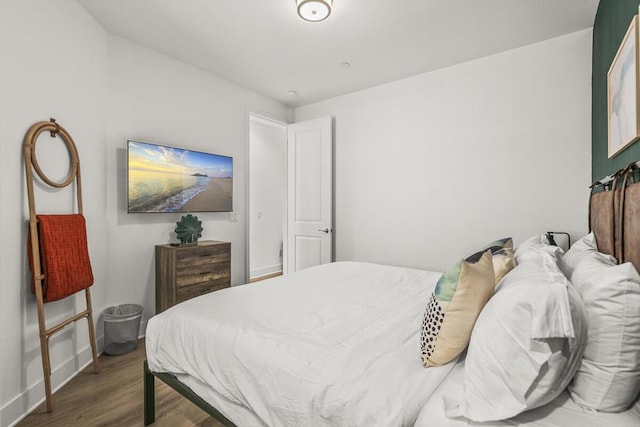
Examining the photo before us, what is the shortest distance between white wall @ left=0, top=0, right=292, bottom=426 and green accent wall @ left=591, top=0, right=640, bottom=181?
10.5ft

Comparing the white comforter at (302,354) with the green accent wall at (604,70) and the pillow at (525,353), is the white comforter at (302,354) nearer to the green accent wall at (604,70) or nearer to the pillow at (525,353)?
the pillow at (525,353)

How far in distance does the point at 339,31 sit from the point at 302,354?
2492 mm

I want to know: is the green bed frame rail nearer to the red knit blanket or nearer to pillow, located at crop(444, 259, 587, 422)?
the red knit blanket

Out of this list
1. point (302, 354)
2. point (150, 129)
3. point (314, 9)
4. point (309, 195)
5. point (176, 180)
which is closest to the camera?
point (302, 354)

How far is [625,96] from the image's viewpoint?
Result: 1512 mm

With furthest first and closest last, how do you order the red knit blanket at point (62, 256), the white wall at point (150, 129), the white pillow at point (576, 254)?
the white wall at point (150, 129) → the red knit blanket at point (62, 256) → the white pillow at point (576, 254)

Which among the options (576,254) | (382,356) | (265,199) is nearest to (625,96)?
(576,254)

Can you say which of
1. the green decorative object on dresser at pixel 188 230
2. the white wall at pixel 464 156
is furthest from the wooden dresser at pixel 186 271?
the white wall at pixel 464 156

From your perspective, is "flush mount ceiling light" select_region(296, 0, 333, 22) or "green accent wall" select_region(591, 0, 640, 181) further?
"flush mount ceiling light" select_region(296, 0, 333, 22)

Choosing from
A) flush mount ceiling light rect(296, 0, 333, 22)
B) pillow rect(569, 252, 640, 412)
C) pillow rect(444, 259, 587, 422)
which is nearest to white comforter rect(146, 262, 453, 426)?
pillow rect(444, 259, 587, 422)

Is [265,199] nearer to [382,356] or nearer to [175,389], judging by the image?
[175,389]

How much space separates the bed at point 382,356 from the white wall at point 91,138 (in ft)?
3.11

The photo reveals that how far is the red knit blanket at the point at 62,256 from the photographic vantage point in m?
1.96

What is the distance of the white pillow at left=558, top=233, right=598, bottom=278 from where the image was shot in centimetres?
133
